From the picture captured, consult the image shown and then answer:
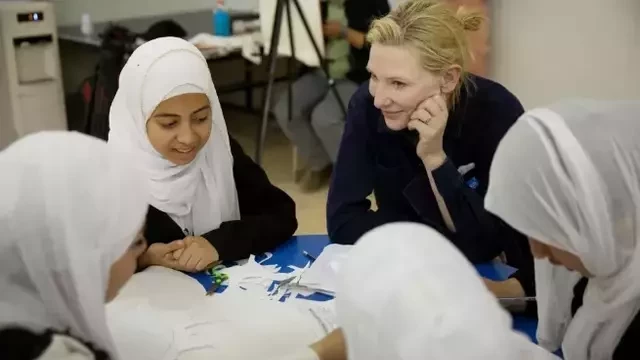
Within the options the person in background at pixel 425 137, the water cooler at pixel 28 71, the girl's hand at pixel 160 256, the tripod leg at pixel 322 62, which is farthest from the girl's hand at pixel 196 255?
the water cooler at pixel 28 71

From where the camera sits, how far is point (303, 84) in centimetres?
419

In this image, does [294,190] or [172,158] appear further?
[294,190]

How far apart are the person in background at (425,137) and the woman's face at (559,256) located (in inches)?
17.6

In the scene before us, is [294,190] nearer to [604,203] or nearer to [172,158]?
[172,158]

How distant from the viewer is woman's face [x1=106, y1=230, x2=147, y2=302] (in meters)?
1.17

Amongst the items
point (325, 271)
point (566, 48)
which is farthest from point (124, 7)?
point (325, 271)

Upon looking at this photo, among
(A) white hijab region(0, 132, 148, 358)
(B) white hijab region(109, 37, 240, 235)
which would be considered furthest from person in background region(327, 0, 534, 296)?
(A) white hijab region(0, 132, 148, 358)

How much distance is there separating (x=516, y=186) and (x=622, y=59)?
2.31 m

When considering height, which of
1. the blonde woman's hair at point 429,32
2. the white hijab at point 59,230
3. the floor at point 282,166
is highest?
the blonde woman's hair at point 429,32

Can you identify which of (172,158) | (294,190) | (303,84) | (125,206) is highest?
(125,206)

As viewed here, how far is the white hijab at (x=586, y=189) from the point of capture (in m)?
1.17

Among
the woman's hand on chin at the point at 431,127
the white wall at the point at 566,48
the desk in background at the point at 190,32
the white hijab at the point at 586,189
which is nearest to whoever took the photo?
the white hijab at the point at 586,189

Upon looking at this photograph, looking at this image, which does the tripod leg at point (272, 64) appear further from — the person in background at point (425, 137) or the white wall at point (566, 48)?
the person in background at point (425, 137)

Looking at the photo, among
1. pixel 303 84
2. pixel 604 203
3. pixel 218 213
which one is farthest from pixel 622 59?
pixel 604 203
